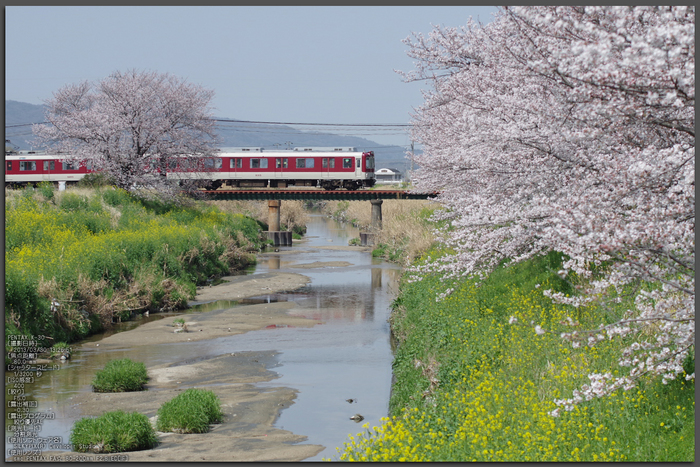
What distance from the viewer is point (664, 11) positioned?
241 inches

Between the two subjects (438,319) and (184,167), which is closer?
(438,319)

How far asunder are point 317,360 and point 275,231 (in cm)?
3328

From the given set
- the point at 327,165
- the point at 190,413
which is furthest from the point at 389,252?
the point at 190,413

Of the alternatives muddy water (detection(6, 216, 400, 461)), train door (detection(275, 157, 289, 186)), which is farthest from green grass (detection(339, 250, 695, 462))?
train door (detection(275, 157, 289, 186))

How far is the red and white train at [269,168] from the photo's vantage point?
50.0 meters

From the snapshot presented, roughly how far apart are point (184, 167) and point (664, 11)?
3338cm

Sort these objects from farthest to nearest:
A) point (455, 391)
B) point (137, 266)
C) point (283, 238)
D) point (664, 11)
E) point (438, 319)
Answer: point (283, 238), point (137, 266), point (438, 319), point (455, 391), point (664, 11)

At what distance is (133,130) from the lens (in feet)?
115

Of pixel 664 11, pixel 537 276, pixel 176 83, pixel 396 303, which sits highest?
pixel 176 83

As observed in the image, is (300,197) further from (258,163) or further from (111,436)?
(111,436)

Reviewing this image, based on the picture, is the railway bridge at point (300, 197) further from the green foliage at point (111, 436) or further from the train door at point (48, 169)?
the green foliage at point (111, 436)

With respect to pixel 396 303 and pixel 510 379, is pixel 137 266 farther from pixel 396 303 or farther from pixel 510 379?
pixel 510 379

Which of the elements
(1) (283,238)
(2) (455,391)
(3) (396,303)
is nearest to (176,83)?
(1) (283,238)

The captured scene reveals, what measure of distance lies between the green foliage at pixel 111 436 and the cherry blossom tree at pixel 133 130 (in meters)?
26.3
